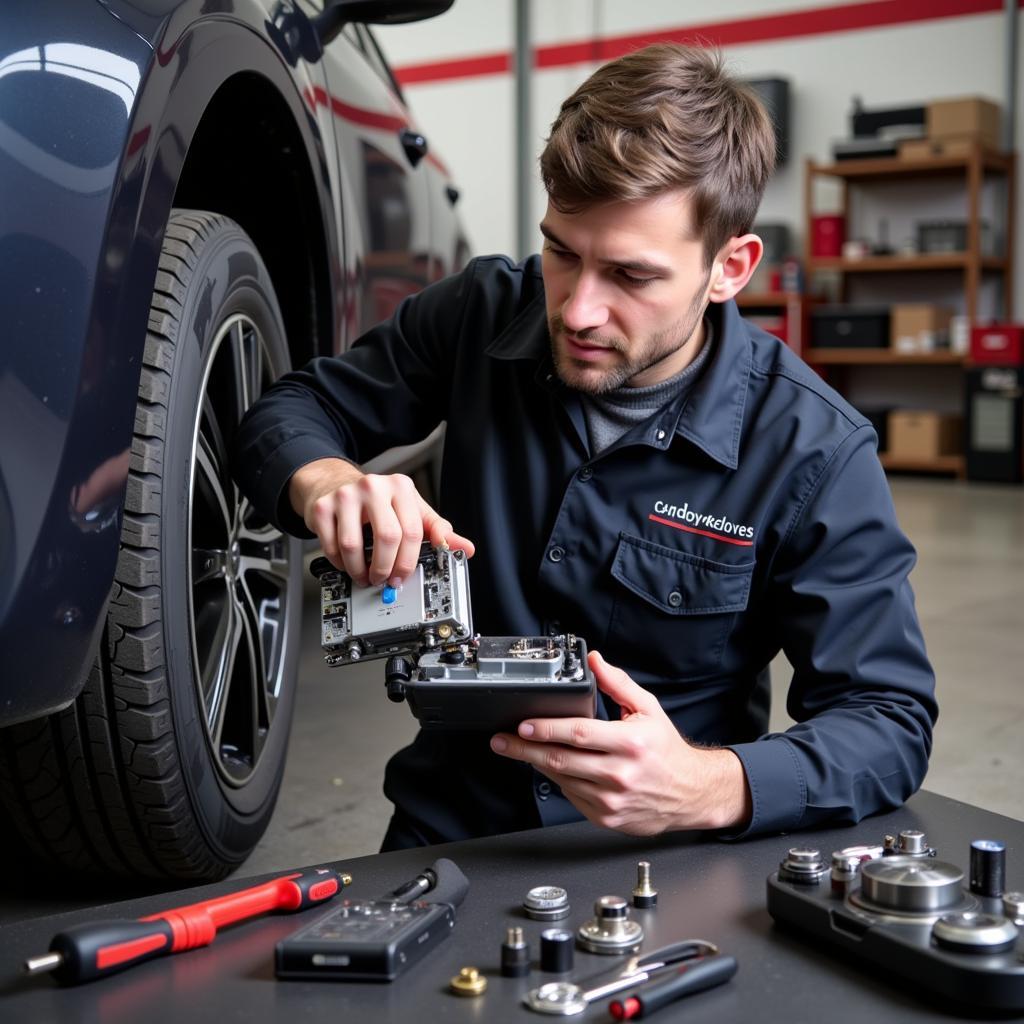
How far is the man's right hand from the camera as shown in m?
1.08

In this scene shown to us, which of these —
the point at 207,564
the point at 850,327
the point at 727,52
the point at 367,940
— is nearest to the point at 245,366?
the point at 207,564

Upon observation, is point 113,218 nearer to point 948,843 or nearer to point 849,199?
point 948,843

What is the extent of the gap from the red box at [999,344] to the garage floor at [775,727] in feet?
10.5

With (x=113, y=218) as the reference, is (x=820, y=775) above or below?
below

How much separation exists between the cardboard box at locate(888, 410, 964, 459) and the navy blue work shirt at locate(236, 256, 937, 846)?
6259 millimetres

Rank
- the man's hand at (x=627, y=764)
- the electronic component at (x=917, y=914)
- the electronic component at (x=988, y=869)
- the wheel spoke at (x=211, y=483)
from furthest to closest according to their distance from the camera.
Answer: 1. the wheel spoke at (x=211, y=483)
2. the man's hand at (x=627, y=764)
3. the electronic component at (x=988, y=869)
4. the electronic component at (x=917, y=914)

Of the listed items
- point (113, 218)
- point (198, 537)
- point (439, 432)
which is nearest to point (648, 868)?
point (113, 218)

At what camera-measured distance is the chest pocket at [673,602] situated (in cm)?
130

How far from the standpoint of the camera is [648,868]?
Result: 3.21ft

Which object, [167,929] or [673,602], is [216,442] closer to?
[673,602]

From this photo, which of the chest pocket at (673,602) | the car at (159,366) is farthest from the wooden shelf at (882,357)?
the chest pocket at (673,602)

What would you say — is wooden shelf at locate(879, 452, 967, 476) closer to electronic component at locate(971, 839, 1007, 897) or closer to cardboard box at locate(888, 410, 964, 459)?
cardboard box at locate(888, 410, 964, 459)

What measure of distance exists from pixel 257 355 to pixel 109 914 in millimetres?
923

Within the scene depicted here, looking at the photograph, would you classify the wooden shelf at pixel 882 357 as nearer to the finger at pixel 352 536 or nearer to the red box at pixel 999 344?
the red box at pixel 999 344
